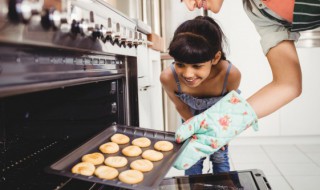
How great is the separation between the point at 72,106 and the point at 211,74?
0.91 meters

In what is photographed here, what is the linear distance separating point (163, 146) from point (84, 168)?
1.00 ft

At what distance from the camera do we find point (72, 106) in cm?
103

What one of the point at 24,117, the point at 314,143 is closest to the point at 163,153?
the point at 24,117

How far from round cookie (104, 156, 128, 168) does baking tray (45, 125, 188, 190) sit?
0.01m

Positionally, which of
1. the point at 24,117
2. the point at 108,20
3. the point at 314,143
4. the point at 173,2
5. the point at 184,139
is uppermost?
→ the point at 173,2

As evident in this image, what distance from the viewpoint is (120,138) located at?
1057 millimetres

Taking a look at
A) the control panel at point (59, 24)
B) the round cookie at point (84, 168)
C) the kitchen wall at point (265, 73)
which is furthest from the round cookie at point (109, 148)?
→ the kitchen wall at point (265, 73)

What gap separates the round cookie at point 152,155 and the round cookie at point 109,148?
0.10 meters

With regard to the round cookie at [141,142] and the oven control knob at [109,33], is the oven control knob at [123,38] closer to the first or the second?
the oven control knob at [109,33]

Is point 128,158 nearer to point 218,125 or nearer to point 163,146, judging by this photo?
point 163,146

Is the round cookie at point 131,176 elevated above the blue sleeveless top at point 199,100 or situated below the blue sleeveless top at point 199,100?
below

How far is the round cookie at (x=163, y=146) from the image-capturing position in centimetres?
103

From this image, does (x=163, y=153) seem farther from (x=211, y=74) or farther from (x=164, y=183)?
(x=211, y=74)

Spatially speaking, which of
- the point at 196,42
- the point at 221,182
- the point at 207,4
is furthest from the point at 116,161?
the point at 196,42
